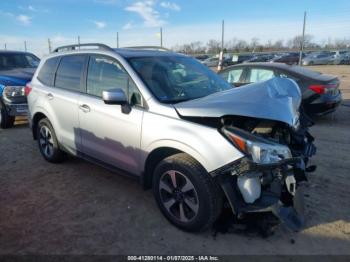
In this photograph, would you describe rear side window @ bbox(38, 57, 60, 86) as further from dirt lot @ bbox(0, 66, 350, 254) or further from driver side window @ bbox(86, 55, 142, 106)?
dirt lot @ bbox(0, 66, 350, 254)

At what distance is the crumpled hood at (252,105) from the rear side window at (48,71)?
2.66 m

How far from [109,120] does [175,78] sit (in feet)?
3.10

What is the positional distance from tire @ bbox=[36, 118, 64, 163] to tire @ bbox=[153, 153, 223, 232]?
7.68 feet

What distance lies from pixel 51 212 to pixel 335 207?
3269 millimetres

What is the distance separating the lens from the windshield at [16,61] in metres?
9.22

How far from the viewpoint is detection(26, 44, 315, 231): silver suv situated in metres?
2.97

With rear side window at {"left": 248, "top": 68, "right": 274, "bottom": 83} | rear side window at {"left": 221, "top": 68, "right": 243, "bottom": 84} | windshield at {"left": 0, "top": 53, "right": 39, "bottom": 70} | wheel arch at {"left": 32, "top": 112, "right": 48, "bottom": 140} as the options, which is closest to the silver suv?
wheel arch at {"left": 32, "top": 112, "right": 48, "bottom": 140}

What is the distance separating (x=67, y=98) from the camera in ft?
15.2

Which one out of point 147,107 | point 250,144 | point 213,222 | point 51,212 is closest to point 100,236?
point 51,212

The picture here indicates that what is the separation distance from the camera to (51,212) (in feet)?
12.7

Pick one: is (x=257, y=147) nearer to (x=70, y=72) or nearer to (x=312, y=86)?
(x=70, y=72)

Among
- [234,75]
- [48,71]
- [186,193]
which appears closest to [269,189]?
[186,193]

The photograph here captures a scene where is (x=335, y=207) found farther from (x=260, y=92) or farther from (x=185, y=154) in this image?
(x=185, y=154)

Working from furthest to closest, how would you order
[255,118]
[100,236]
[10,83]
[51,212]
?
1. [10,83]
2. [51,212]
3. [100,236]
4. [255,118]
